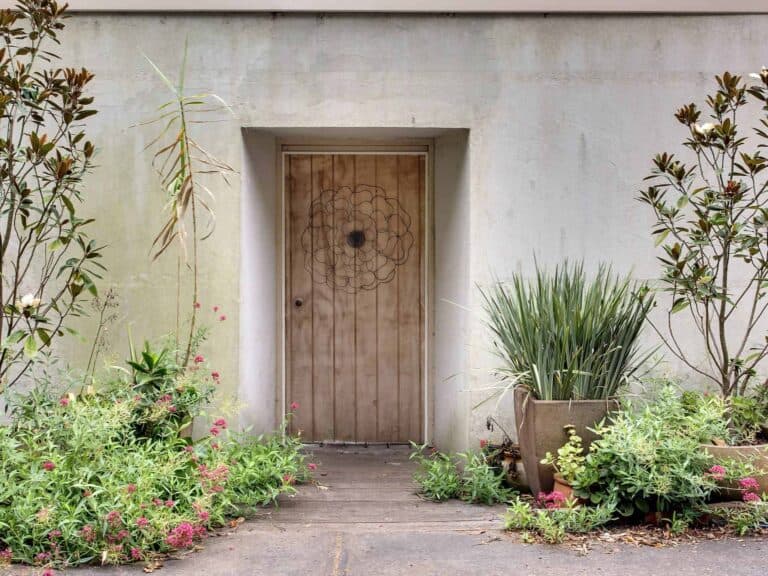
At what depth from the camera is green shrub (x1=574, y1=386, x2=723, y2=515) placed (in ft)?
11.0

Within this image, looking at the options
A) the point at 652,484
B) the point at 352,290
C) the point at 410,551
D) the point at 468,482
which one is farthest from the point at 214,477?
the point at 352,290

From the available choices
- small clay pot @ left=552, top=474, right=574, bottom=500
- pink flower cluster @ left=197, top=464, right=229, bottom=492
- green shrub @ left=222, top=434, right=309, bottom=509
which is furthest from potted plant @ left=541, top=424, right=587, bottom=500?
pink flower cluster @ left=197, top=464, right=229, bottom=492

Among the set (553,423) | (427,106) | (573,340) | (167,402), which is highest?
(427,106)

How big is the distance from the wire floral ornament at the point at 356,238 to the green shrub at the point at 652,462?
219cm

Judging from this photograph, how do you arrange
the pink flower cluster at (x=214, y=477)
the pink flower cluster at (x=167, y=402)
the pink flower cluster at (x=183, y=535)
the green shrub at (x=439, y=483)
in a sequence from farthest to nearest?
1. the green shrub at (x=439, y=483)
2. the pink flower cluster at (x=167, y=402)
3. the pink flower cluster at (x=214, y=477)
4. the pink flower cluster at (x=183, y=535)

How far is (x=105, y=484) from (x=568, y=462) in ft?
6.86

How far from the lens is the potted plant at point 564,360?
3.73 meters

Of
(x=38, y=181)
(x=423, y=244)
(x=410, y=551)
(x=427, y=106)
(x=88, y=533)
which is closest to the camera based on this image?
(x=88, y=533)

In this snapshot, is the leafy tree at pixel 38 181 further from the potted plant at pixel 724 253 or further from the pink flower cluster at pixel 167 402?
the potted plant at pixel 724 253

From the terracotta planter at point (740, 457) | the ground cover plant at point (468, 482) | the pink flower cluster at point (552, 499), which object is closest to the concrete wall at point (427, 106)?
the ground cover plant at point (468, 482)

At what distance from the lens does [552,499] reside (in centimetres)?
362

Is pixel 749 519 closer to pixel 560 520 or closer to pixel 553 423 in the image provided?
pixel 560 520

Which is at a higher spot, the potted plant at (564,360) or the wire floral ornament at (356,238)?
the wire floral ornament at (356,238)

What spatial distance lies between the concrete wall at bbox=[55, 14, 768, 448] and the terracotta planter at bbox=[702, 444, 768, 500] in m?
1.32
